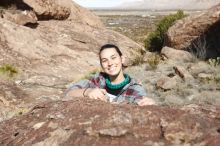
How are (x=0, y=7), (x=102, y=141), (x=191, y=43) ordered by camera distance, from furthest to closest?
(x=191, y=43) < (x=0, y=7) < (x=102, y=141)

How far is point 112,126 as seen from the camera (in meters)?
2.75

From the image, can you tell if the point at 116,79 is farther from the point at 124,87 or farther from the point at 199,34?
the point at 199,34

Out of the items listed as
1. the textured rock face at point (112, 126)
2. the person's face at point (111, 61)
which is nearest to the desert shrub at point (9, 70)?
the person's face at point (111, 61)

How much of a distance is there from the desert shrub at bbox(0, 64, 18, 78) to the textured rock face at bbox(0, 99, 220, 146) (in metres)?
8.86

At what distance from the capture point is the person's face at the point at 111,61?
416cm

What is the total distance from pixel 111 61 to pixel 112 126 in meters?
1.50

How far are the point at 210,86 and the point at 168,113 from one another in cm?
908

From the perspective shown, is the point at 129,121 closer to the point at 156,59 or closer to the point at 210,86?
the point at 210,86

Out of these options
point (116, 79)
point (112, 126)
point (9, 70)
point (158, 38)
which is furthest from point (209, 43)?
point (112, 126)

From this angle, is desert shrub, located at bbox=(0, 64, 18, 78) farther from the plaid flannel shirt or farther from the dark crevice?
the plaid flannel shirt

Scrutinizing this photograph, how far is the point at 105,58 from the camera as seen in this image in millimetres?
4230

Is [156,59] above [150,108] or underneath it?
underneath

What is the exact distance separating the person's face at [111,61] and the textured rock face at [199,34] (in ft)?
38.3

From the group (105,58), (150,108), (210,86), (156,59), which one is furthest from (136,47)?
(150,108)
